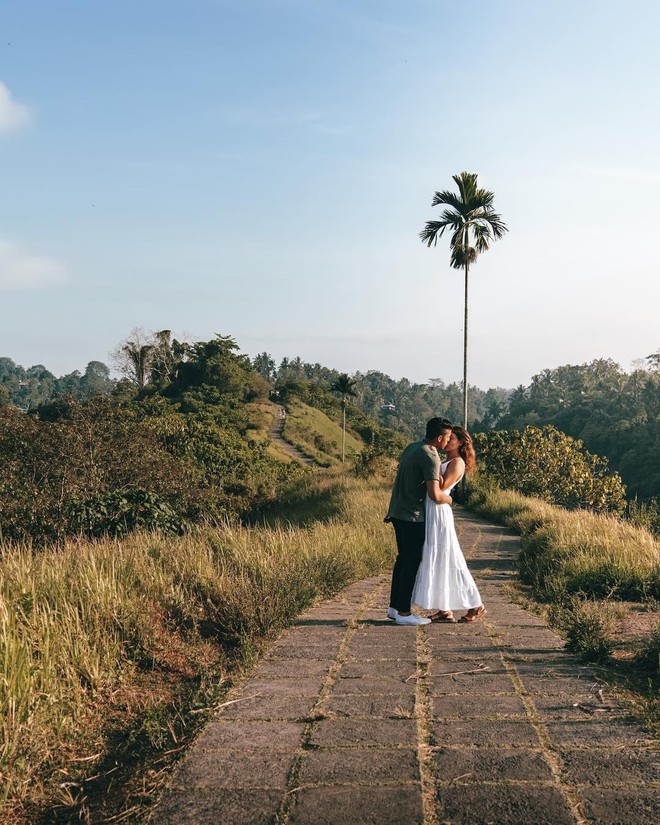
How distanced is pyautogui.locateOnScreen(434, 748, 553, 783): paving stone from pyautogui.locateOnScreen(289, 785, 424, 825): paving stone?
0.21 m

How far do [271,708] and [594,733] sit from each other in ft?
4.75

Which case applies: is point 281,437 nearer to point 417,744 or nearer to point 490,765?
point 417,744

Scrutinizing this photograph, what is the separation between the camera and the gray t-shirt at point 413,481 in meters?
5.66

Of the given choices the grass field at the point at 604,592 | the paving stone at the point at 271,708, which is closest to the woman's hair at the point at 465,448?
the grass field at the point at 604,592

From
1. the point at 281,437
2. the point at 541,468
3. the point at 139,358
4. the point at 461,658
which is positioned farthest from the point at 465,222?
the point at 139,358

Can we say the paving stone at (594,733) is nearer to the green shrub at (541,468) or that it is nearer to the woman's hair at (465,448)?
the woman's hair at (465,448)

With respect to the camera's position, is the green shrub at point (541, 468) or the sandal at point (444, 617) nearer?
the sandal at point (444, 617)

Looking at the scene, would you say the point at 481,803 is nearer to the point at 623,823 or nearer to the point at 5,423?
the point at 623,823

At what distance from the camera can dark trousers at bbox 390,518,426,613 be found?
5602 millimetres

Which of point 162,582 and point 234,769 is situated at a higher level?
point 162,582

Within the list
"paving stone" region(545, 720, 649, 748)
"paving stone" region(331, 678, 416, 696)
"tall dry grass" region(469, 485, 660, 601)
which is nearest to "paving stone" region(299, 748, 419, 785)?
"paving stone" region(545, 720, 649, 748)

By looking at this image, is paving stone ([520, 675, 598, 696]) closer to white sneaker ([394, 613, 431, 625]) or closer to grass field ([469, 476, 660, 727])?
grass field ([469, 476, 660, 727])

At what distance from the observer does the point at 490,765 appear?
2873 millimetres

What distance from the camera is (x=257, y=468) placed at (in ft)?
128
